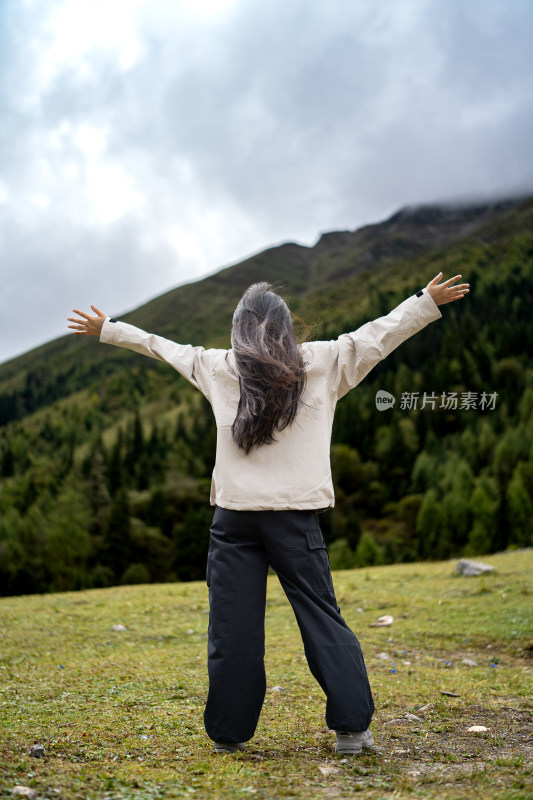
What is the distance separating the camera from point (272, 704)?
530 centimetres

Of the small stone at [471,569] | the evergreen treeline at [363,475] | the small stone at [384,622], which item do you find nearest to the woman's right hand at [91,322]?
the small stone at [384,622]

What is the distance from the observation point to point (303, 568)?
385 centimetres

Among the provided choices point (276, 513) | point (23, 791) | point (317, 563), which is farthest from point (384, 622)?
point (23, 791)

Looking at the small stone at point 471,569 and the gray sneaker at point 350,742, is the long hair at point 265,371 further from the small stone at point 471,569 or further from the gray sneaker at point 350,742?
the small stone at point 471,569

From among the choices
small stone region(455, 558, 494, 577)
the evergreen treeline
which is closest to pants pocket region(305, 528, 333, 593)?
small stone region(455, 558, 494, 577)

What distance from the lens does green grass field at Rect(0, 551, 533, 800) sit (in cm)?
325

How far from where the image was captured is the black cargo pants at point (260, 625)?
3.75m

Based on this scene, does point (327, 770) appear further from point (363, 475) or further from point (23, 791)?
point (363, 475)

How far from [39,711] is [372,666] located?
11.5ft

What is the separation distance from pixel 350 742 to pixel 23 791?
71.3 inches

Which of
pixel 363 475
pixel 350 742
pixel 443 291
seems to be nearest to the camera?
pixel 350 742

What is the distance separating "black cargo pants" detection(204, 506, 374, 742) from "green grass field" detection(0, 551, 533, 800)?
25 centimetres

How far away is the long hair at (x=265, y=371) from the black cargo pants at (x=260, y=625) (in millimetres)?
496

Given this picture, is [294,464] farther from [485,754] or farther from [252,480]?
[485,754]
